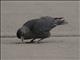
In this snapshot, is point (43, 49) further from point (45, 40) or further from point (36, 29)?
point (45, 40)

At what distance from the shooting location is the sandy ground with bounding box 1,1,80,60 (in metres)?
8.84

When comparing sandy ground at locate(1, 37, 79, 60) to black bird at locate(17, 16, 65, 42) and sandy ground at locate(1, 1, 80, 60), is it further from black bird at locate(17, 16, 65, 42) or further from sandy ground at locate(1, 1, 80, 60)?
black bird at locate(17, 16, 65, 42)

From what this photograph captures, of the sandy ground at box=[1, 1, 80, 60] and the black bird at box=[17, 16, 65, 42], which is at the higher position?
the black bird at box=[17, 16, 65, 42]

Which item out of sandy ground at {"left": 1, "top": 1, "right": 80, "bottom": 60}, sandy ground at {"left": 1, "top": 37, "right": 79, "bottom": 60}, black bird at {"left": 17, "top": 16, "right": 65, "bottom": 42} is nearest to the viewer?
sandy ground at {"left": 1, "top": 37, "right": 79, "bottom": 60}

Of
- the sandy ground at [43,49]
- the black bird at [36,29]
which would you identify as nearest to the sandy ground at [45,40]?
the sandy ground at [43,49]

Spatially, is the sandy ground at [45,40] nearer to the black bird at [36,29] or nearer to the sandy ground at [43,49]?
the sandy ground at [43,49]

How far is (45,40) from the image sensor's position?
35.3 feet

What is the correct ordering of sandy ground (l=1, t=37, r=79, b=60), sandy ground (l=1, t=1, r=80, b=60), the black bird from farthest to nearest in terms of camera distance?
the black bird < sandy ground (l=1, t=1, r=80, b=60) < sandy ground (l=1, t=37, r=79, b=60)

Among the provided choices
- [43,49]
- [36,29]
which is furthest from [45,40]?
[43,49]

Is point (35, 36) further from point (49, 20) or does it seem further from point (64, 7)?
point (64, 7)

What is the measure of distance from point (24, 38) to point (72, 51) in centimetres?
142

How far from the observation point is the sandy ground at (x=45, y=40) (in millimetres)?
8836

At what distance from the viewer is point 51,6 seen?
556 inches

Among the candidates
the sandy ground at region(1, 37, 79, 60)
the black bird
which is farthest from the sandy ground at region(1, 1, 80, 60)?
the black bird
